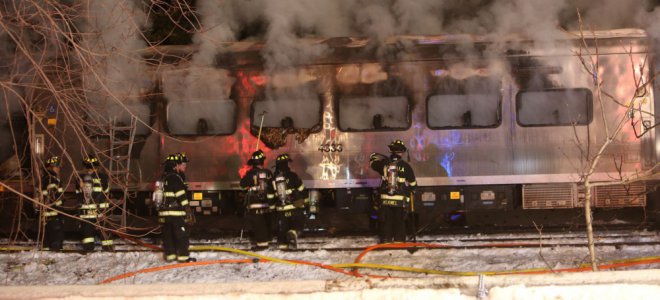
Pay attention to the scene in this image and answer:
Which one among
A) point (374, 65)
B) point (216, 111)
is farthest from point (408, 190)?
point (216, 111)

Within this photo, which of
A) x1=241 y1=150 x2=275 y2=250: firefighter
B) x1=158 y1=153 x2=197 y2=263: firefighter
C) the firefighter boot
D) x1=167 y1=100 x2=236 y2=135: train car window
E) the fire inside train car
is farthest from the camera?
x1=167 y1=100 x2=236 y2=135: train car window

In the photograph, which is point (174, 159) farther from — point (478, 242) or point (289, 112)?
point (478, 242)

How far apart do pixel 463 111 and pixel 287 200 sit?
10.3 feet

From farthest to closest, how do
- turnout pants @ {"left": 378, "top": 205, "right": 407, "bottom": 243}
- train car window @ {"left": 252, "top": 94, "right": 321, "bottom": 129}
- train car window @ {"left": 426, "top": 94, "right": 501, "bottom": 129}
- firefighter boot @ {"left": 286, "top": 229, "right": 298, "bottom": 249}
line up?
train car window @ {"left": 252, "top": 94, "right": 321, "bottom": 129}, train car window @ {"left": 426, "top": 94, "right": 501, "bottom": 129}, firefighter boot @ {"left": 286, "top": 229, "right": 298, "bottom": 249}, turnout pants @ {"left": 378, "top": 205, "right": 407, "bottom": 243}

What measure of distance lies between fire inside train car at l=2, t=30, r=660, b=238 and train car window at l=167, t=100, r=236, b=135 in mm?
19

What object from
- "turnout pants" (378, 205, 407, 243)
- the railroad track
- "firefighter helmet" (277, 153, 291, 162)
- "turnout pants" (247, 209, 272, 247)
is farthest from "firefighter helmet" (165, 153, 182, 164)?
"turnout pants" (378, 205, 407, 243)

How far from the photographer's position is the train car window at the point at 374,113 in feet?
32.0

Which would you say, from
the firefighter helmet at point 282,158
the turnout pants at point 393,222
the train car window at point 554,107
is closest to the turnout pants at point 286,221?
the firefighter helmet at point 282,158

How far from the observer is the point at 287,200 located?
910 cm

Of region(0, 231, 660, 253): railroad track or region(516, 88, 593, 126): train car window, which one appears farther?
region(516, 88, 593, 126): train car window

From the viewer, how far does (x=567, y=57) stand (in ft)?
31.4

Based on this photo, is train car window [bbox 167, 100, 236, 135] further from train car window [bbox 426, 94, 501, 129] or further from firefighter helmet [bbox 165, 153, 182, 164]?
train car window [bbox 426, 94, 501, 129]

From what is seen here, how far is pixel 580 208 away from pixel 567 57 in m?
2.50

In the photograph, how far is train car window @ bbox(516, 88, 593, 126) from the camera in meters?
9.60
